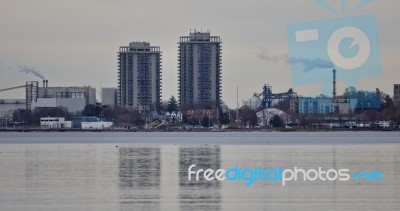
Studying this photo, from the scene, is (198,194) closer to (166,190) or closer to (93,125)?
(166,190)

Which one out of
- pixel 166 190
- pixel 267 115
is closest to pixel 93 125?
pixel 267 115

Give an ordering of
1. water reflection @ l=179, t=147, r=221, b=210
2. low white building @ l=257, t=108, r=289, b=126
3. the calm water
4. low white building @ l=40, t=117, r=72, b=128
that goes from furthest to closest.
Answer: low white building @ l=40, t=117, r=72, b=128 < low white building @ l=257, t=108, r=289, b=126 < the calm water < water reflection @ l=179, t=147, r=221, b=210

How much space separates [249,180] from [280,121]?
139m

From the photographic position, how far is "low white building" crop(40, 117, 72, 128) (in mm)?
187500

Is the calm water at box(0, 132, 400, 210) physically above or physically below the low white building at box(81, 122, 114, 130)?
below

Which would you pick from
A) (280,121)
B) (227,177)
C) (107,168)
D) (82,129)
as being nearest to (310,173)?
(227,177)

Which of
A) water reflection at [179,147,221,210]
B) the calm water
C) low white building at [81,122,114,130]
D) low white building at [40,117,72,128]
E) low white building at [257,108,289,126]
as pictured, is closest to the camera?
water reflection at [179,147,221,210]

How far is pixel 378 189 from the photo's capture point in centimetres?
3128

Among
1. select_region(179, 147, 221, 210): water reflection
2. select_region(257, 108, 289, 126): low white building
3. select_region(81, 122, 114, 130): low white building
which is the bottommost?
select_region(179, 147, 221, 210): water reflection

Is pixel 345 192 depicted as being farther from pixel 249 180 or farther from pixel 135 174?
pixel 135 174

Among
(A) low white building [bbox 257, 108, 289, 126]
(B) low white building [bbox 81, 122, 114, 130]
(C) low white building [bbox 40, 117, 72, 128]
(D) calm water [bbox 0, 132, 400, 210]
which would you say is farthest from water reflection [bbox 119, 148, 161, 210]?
(C) low white building [bbox 40, 117, 72, 128]

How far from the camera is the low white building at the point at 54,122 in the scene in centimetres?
18750

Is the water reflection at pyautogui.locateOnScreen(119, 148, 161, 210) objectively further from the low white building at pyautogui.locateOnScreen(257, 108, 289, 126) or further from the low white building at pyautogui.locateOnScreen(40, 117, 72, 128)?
the low white building at pyautogui.locateOnScreen(40, 117, 72, 128)

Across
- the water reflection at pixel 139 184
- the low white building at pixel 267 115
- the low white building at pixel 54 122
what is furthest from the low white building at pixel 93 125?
the water reflection at pixel 139 184
